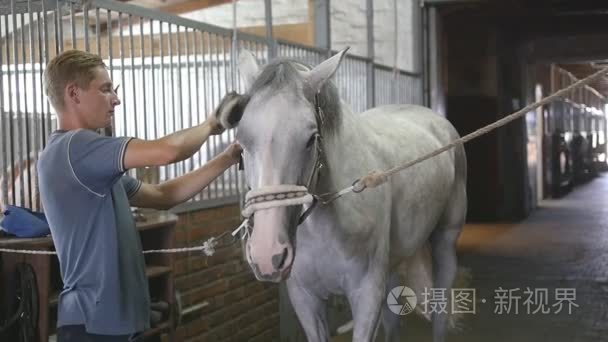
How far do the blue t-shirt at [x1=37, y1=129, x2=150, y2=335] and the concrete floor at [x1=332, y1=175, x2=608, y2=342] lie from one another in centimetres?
247

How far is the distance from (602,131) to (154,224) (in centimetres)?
2502

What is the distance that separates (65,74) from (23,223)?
2.20 ft

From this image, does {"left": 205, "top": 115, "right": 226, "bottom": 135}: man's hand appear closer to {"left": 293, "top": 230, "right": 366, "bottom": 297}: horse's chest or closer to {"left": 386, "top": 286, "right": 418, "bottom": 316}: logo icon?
{"left": 293, "top": 230, "right": 366, "bottom": 297}: horse's chest

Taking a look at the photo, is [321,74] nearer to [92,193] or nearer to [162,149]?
[162,149]

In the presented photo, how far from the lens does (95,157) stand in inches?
64.2

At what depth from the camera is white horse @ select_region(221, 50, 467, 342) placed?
66.6 inches

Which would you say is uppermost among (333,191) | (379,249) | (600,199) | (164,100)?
(164,100)

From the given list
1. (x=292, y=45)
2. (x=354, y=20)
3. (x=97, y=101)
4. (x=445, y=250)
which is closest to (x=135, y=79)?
(x=292, y=45)

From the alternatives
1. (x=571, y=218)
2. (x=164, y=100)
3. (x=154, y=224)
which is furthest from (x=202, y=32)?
(x=571, y=218)

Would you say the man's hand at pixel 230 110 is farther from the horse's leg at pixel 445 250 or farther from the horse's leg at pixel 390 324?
the horse's leg at pixel 445 250

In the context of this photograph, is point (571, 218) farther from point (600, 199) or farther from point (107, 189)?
point (107, 189)

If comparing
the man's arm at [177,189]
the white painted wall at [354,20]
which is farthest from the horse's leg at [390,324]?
the white painted wall at [354,20]

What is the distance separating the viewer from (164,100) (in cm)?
315

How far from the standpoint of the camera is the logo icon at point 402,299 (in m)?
3.26
